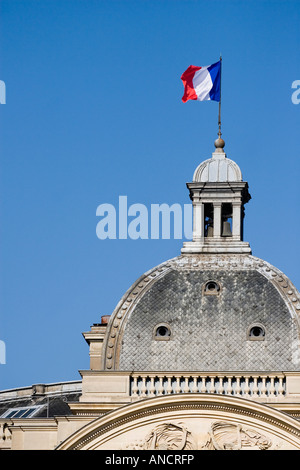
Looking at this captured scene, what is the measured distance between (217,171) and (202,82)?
4489mm

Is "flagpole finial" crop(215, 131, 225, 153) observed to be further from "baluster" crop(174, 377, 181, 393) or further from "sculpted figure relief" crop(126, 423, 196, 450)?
Answer: "sculpted figure relief" crop(126, 423, 196, 450)

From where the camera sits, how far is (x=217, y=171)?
124000mm

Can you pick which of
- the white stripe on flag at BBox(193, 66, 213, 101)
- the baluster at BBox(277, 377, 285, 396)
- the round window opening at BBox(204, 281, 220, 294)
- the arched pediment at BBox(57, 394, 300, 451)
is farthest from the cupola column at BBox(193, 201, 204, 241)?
the arched pediment at BBox(57, 394, 300, 451)

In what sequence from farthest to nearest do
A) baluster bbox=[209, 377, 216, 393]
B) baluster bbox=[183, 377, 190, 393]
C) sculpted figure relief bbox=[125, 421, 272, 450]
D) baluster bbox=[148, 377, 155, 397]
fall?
baluster bbox=[148, 377, 155, 397], baluster bbox=[183, 377, 190, 393], baluster bbox=[209, 377, 216, 393], sculpted figure relief bbox=[125, 421, 272, 450]

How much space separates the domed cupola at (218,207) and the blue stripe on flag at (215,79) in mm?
3385

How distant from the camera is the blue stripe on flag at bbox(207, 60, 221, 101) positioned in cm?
12356

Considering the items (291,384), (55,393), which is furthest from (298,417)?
(55,393)

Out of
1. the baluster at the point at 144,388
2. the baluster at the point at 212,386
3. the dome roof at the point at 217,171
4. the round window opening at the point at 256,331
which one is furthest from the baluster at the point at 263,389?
the dome roof at the point at 217,171

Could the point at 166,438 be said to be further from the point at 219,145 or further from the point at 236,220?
the point at 219,145

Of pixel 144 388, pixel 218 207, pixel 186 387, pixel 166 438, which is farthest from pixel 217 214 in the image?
pixel 166 438

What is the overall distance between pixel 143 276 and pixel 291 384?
396 inches

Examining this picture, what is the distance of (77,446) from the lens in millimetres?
109375

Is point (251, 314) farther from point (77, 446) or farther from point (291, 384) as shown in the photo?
point (77, 446)

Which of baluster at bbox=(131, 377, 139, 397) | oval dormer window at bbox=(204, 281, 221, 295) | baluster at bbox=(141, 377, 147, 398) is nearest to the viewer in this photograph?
baluster at bbox=(141, 377, 147, 398)
